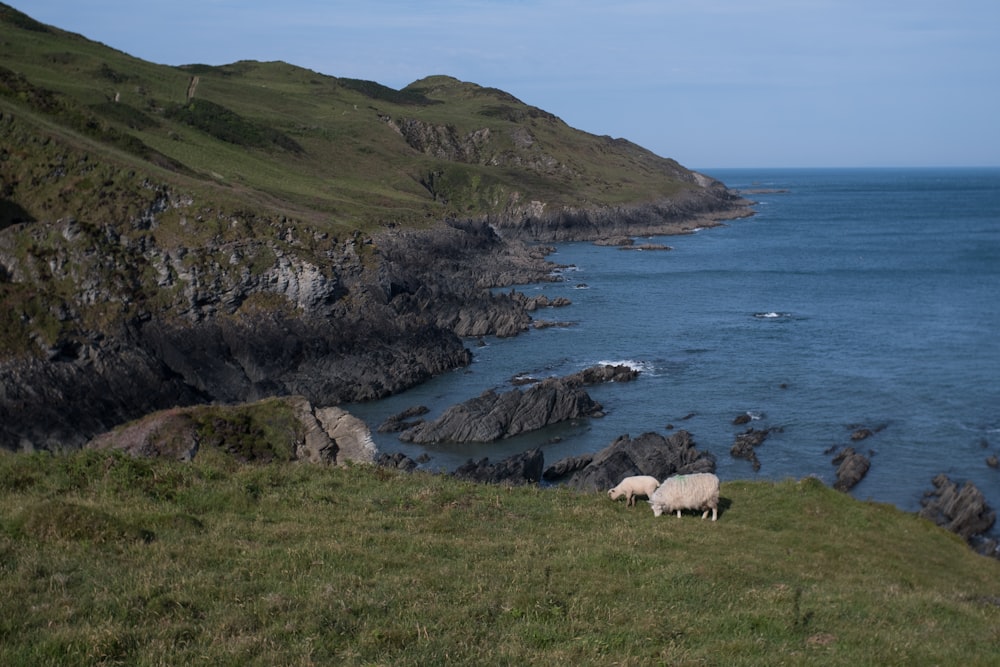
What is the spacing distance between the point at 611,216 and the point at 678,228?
582 inches

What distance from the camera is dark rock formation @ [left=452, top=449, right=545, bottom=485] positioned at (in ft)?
134

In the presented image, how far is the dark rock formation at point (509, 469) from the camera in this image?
4094 cm

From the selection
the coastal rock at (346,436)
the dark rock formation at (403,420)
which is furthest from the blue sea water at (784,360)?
the coastal rock at (346,436)

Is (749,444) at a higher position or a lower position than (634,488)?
lower

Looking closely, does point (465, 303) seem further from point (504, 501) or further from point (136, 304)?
point (504, 501)

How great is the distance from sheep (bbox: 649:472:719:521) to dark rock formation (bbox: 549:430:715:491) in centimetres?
1671

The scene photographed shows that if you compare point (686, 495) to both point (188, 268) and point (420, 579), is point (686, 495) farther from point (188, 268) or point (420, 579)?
point (188, 268)

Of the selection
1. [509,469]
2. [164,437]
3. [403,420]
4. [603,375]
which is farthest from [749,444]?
[164,437]

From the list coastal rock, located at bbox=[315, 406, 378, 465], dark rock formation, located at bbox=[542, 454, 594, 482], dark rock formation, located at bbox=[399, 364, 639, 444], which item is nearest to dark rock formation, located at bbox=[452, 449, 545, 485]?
dark rock formation, located at bbox=[542, 454, 594, 482]

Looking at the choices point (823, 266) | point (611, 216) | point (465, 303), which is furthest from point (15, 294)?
point (611, 216)

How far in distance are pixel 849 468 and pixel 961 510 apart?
20.4 feet

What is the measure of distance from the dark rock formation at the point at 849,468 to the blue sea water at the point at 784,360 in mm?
616

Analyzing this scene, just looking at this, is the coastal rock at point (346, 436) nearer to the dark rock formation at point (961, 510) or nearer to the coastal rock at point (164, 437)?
the coastal rock at point (164, 437)

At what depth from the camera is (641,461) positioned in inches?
1665
